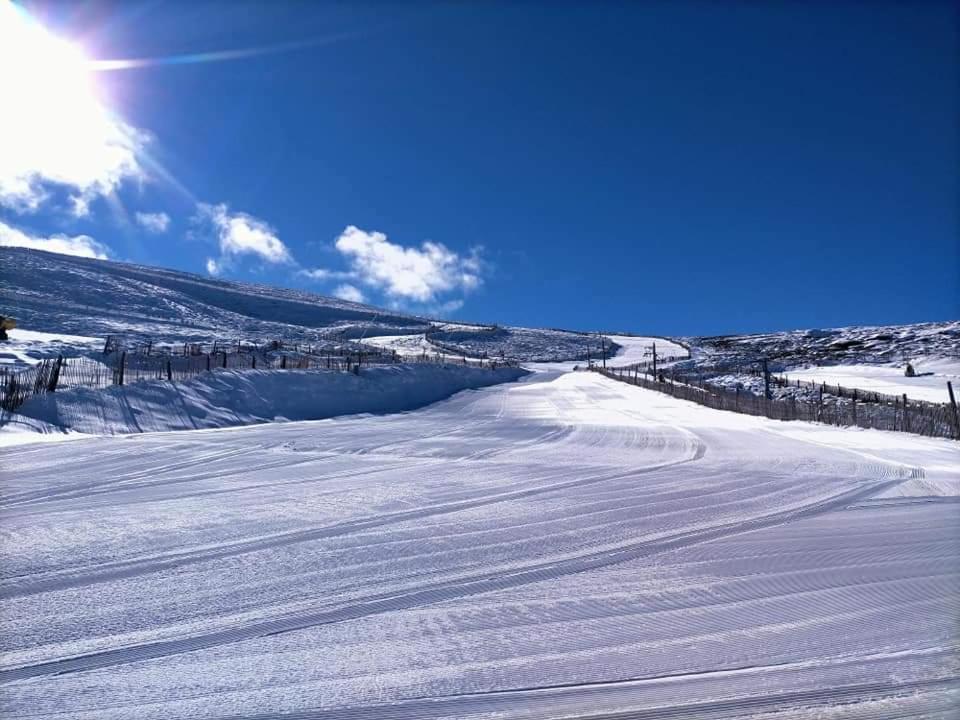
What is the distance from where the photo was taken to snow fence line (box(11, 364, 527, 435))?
1381cm

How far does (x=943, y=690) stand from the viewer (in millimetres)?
2523

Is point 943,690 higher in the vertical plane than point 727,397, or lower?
lower

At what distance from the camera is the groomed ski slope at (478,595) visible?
2.51 meters

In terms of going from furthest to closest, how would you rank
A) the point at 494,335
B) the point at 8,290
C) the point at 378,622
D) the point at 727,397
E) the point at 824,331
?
the point at 494,335
the point at 824,331
the point at 8,290
the point at 727,397
the point at 378,622

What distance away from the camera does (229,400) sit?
18.5 meters

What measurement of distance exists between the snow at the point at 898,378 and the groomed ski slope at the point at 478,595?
28.1 meters

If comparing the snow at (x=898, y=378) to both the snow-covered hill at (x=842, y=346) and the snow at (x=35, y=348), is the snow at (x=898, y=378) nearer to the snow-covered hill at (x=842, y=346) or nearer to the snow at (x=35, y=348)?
the snow-covered hill at (x=842, y=346)

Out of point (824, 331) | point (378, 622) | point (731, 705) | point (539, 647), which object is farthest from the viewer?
point (824, 331)

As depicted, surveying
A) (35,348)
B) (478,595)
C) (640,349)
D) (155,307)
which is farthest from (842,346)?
(155,307)

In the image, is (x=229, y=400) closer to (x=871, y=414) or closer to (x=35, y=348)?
(x=871, y=414)

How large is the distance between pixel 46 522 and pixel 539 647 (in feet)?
15.3

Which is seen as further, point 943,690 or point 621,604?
point 621,604

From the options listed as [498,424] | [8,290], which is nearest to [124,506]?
[498,424]

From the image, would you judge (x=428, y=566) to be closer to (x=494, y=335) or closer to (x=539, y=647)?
(x=539, y=647)
